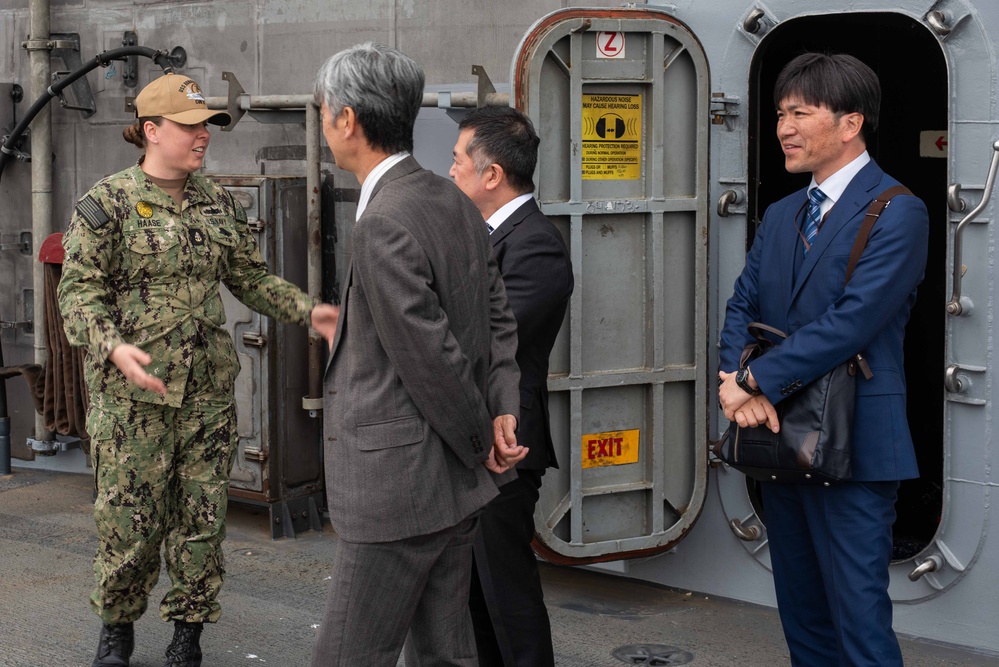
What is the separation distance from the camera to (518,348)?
12.0 ft

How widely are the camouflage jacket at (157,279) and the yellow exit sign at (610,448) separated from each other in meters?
1.20

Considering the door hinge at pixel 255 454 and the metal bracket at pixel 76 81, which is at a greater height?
the metal bracket at pixel 76 81

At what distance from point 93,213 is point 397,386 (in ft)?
5.36

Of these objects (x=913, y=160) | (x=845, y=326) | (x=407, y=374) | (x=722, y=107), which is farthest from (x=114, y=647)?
(x=913, y=160)

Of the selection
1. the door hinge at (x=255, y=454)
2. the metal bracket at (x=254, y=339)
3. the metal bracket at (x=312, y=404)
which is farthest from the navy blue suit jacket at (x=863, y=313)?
the door hinge at (x=255, y=454)

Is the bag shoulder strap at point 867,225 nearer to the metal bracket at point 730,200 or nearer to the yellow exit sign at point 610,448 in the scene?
the metal bracket at point 730,200

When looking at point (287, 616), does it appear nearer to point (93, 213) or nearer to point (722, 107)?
point (93, 213)

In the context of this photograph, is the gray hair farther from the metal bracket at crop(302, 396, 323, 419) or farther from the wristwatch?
the metal bracket at crop(302, 396, 323, 419)

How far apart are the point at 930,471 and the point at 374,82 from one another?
12.2 ft

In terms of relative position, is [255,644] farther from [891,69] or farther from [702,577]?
[891,69]

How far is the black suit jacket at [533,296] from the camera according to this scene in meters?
3.64

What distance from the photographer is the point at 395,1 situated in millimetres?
5703

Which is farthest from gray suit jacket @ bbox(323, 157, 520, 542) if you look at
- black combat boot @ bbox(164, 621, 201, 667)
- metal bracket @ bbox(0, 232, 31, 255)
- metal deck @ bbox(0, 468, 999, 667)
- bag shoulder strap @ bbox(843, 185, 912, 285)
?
metal bracket @ bbox(0, 232, 31, 255)

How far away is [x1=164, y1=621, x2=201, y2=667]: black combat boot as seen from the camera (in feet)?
13.7
